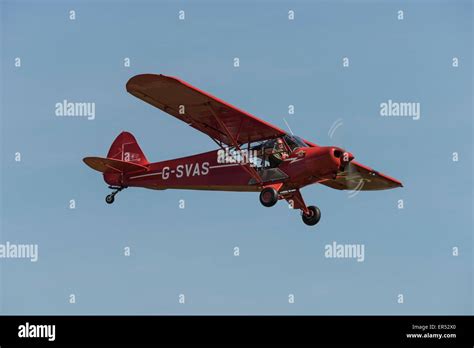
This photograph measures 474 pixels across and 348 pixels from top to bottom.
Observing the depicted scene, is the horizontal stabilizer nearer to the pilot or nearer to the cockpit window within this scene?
the pilot

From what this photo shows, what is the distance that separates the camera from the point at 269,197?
25.4 metres

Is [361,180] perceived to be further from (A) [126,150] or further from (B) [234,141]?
(A) [126,150]

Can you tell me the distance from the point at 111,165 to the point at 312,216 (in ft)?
20.5

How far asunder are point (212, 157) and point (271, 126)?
205 cm

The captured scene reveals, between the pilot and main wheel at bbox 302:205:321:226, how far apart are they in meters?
1.80

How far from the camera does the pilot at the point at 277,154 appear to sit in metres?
26.0

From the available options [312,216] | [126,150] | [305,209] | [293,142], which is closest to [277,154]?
[293,142]

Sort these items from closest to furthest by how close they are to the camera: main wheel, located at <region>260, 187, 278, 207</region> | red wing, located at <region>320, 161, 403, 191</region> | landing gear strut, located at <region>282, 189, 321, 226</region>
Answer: main wheel, located at <region>260, 187, 278, 207</region>
landing gear strut, located at <region>282, 189, 321, 226</region>
red wing, located at <region>320, 161, 403, 191</region>

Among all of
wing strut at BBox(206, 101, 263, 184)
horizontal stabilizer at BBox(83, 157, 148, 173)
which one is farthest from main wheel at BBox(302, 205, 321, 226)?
horizontal stabilizer at BBox(83, 157, 148, 173)

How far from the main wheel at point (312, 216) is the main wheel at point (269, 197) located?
183cm

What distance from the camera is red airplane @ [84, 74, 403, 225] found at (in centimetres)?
2548

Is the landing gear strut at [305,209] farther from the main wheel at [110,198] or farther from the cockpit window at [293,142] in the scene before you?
the main wheel at [110,198]
